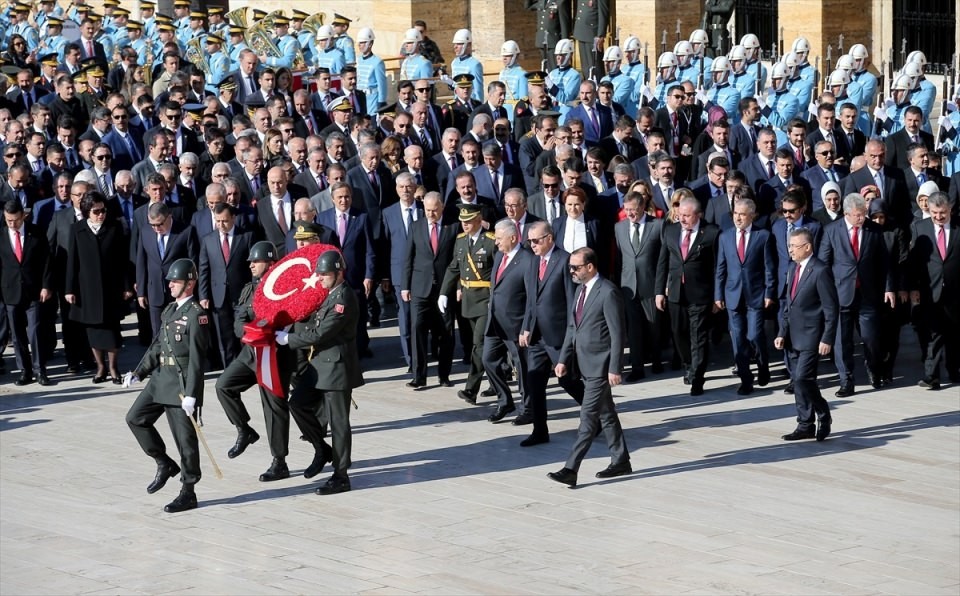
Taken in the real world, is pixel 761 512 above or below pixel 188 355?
below

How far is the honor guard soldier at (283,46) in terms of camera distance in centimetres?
2683

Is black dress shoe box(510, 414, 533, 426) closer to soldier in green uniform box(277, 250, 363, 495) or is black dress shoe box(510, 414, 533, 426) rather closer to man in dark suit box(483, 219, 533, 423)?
man in dark suit box(483, 219, 533, 423)

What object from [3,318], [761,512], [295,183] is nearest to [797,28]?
[295,183]

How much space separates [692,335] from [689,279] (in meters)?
0.46

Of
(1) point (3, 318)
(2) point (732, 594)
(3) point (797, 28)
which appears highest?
(3) point (797, 28)

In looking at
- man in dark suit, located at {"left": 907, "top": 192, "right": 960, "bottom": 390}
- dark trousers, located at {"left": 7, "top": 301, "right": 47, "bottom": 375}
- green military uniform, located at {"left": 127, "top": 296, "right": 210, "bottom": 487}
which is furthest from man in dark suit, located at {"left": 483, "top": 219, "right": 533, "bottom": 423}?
dark trousers, located at {"left": 7, "top": 301, "right": 47, "bottom": 375}

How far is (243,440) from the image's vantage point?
42.2 ft

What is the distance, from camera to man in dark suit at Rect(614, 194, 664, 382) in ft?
50.6

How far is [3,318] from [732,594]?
829cm

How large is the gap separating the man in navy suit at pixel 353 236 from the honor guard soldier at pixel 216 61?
9639mm

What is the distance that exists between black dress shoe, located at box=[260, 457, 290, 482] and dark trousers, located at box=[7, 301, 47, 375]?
13.2 feet

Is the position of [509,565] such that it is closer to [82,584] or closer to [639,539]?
[639,539]

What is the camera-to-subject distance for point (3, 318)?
16.2m

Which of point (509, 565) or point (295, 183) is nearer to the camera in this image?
point (509, 565)
